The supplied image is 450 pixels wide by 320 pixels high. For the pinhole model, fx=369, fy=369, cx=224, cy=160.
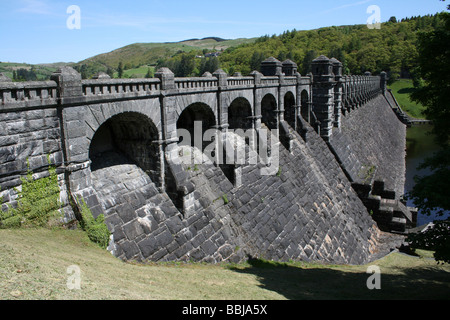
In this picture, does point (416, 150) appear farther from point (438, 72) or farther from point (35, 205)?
point (35, 205)

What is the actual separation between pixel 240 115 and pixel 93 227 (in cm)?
1410

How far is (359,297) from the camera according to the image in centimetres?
1261

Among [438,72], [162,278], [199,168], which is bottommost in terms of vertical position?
[162,278]

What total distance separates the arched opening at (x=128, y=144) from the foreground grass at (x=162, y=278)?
4371mm

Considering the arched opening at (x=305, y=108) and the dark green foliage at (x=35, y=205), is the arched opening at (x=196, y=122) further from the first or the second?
the arched opening at (x=305, y=108)

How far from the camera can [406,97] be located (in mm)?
111000

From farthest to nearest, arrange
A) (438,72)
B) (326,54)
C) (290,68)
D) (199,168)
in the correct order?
1. (326,54)
2. (290,68)
3. (199,168)
4. (438,72)

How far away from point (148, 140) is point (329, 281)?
9507 mm

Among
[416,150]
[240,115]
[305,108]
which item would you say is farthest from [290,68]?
[416,150]

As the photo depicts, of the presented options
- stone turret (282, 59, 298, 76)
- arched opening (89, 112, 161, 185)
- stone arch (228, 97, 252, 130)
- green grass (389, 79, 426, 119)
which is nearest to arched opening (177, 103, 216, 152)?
stone arch (228, 97, 252, 130)

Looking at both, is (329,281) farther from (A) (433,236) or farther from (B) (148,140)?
(B) (148,140)

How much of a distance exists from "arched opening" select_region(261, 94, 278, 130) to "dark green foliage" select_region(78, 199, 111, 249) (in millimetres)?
18365

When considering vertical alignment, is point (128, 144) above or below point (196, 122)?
below
